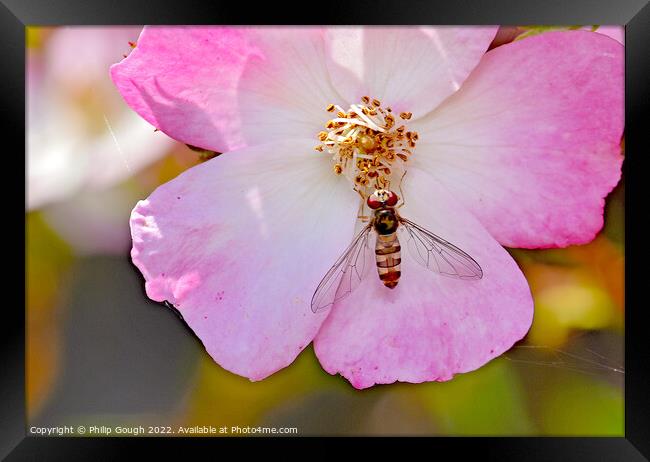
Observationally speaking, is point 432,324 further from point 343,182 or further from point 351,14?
point 351,14

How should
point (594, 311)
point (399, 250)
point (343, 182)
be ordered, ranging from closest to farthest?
1. point (399, 250)
2. point (343, 182)
3. point (594, 311)

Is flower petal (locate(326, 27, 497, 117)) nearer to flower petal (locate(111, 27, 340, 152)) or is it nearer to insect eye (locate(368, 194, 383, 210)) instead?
flower petal (locate(111, 27, 340, 152))

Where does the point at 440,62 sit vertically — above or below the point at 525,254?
above

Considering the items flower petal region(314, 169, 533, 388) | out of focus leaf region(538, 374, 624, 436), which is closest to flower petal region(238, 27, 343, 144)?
flower petal region(314, 169, 533, 388)

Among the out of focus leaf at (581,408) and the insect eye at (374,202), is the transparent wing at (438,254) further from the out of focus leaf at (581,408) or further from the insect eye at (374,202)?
the out of focus leaf at (581,408)

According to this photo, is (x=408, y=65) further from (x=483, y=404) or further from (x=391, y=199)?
(x=483, y=404)

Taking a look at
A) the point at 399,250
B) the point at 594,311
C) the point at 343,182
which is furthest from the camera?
the point at 594,311

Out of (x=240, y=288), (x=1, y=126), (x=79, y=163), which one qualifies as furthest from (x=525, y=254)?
(x=1, y=126)
